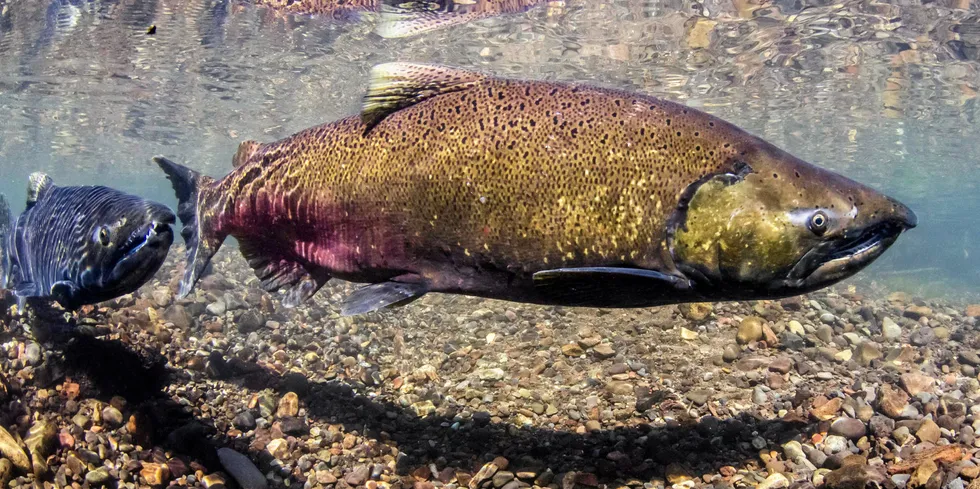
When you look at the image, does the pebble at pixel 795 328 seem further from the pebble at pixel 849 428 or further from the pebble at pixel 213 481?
the pebble at pixel 213 481

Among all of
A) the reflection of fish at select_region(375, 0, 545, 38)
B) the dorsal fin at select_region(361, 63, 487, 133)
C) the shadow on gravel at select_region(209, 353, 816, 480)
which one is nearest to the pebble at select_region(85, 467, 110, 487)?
the shadow on gravel at select_region(209, 353, 816, 480)

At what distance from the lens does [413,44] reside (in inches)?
625

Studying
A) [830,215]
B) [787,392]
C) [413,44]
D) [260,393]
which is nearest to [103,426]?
[260,393]

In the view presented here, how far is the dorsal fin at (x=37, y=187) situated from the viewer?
4199 mm

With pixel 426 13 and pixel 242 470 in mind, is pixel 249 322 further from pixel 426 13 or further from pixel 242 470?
pixel 426 13

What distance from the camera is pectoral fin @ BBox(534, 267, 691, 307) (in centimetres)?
206

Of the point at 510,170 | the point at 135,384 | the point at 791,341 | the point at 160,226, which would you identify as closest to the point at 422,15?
the point at 160,226

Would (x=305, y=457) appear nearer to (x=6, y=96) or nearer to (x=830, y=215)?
(x=830, y=215)

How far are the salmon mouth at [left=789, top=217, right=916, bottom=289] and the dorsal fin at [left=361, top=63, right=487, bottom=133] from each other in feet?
5.68

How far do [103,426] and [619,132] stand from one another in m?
3.77

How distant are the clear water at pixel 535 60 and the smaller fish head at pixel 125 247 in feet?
29.6

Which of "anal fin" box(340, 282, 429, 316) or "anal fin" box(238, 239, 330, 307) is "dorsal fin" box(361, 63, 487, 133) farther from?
"anal fin" box(238, 239, 330, 307)

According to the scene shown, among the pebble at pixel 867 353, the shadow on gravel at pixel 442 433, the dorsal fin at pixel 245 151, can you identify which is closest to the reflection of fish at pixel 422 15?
the dorsal fin at pixel 245 151

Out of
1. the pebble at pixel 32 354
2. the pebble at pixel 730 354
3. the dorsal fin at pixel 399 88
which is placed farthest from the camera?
the pebble at pixel 730 354
